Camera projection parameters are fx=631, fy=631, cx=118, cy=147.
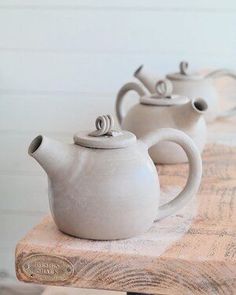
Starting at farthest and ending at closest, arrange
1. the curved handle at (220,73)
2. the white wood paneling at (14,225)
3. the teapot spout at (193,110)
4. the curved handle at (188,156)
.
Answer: the white wood paneling at (14,225) → the curved handle at (220,73) → the teapot spout at (193,110) → the curved handle at (188,156)

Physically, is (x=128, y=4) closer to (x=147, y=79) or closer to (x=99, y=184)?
(x=147, y=79)

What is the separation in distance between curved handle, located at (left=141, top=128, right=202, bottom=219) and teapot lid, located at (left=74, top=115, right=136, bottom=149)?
0.04 m

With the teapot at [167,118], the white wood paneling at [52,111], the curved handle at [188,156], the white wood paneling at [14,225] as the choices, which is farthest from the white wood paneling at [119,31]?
the curved handle at [188,156]

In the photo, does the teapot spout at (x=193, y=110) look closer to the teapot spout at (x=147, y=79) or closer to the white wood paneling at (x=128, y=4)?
the teapot spout at (x=147, y=79)

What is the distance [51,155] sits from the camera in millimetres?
773

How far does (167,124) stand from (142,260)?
0.43 meters

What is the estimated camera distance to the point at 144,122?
1.15 metres

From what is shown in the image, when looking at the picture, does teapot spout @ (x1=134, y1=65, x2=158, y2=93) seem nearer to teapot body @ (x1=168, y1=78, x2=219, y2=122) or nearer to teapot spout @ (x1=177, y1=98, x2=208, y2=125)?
teapot body @ (x1=168, y1=78, x2=219, y2=122)

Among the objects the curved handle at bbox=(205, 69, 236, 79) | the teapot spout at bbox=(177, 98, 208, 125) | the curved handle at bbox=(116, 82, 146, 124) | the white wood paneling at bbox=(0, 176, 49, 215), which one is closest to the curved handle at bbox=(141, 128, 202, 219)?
the teapot spout at bbox=(177, 98, 208, 125)

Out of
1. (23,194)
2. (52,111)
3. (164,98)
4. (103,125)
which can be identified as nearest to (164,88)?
(164,98)

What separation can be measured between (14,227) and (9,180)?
155 mm

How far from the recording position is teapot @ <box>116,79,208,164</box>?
1.12 metres

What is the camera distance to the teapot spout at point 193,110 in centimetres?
110

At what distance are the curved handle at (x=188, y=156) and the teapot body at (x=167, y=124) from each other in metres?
0.26
